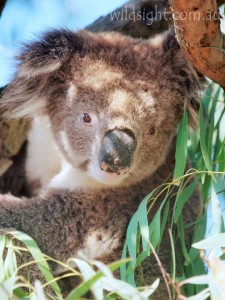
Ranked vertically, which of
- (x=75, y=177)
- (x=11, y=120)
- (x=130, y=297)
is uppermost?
(x=11, y=120)

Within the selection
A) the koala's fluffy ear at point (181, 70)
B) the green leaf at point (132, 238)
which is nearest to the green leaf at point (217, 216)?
the green leaf at point (132, 238)

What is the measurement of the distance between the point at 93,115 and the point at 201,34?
0.77 m

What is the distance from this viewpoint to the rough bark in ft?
7.33

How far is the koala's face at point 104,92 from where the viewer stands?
2916 mm

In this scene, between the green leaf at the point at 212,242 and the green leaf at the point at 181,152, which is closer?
the green leaf at the point at 212,242

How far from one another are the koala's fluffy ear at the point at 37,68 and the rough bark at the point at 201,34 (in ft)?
2.75

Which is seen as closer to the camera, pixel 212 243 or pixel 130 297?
pixel 130 297

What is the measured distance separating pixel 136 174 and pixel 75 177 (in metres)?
0.30

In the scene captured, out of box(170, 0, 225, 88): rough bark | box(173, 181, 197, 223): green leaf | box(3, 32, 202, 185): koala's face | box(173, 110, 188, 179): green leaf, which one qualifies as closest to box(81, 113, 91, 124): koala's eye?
box(3, 32, 202, 185): koala's face

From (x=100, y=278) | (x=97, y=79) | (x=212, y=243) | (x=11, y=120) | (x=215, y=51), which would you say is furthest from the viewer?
(x=11, y=120)

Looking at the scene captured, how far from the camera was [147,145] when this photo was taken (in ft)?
9.95

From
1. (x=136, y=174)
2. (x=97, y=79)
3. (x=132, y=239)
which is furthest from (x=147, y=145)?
(x=132, y=239)

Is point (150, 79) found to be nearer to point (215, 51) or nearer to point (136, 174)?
point (136, 174)

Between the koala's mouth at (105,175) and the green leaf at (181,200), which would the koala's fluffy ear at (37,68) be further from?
the green leaf at (181,200)
